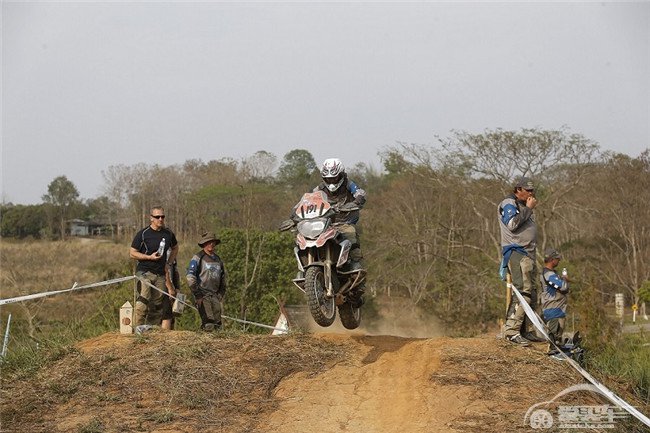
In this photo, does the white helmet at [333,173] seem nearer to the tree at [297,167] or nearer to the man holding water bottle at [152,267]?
the man holding water bottle at [152,267]

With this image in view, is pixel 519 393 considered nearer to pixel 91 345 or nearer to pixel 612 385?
pixel 612 385

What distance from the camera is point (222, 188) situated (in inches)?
1628

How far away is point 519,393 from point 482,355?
36.0 inches

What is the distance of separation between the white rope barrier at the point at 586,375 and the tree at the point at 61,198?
5600 centimetres

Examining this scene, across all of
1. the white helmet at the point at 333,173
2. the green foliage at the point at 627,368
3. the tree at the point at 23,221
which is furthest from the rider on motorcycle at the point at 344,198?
the tree at the point at 23,221

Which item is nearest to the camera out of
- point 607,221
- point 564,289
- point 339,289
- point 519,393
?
point 519,393

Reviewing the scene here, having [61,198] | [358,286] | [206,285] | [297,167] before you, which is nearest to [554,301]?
[358,286]

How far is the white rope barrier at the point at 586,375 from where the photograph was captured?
22.9 feet

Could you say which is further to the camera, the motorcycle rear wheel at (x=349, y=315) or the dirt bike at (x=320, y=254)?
the motorcycle rear wheel at (x=349, y=315)

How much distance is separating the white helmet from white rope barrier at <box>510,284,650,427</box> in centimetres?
253

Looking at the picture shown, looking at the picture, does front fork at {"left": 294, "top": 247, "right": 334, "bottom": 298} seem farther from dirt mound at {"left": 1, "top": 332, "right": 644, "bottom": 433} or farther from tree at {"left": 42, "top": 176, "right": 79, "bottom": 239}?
Result: tree at {"left": 42, "top": 176, "right": 79, "bottom": 239}

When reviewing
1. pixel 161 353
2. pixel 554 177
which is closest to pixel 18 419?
pixel 161 353

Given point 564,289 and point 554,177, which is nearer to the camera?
point 564,289

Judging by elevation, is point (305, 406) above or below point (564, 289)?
below
